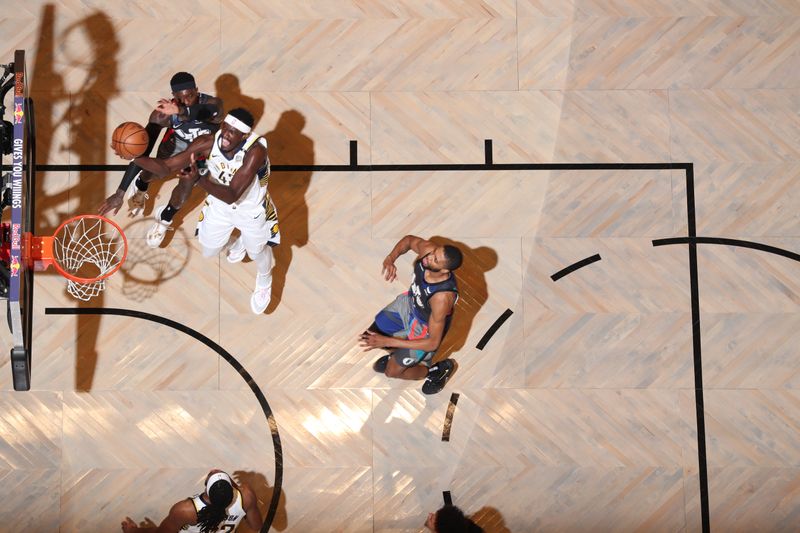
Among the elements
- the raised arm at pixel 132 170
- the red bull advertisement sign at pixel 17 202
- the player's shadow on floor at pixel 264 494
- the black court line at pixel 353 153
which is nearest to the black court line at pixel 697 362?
the black court line at pixel 353 153

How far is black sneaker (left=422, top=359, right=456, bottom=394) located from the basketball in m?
2.90

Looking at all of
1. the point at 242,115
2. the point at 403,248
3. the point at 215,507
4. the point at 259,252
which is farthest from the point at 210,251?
the point at 215,507

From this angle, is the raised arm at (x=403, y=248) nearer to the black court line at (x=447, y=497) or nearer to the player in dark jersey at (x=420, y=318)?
the player in dark jersey at (x=420, y=318)

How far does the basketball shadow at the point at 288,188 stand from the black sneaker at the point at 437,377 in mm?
1435

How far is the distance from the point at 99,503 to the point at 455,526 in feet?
9.52

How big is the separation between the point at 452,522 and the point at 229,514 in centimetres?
172

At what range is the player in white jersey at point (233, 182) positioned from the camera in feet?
18.0

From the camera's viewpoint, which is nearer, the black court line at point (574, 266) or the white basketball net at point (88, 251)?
the white basketball net at point (88, 251)

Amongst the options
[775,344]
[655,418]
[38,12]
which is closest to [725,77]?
[775,344]

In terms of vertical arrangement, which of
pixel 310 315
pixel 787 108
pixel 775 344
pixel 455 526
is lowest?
pixel 455 526

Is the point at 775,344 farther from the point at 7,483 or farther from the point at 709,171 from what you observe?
the point at 7,483

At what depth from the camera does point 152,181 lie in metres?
6.70

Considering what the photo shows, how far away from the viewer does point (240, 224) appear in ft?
19.5

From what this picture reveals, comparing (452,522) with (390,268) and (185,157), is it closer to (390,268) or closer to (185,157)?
(390,268)
